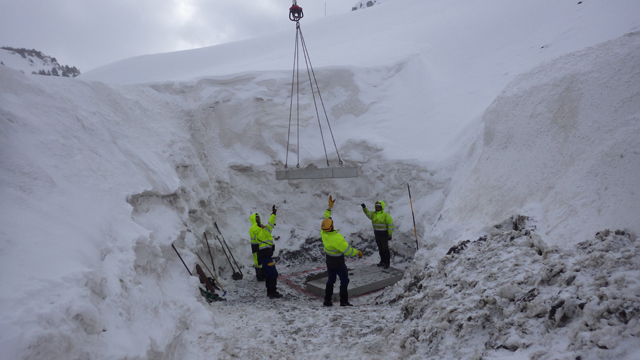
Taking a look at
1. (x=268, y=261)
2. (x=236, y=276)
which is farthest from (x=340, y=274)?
(x=236, y=276)

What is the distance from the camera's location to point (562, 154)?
4938 mm

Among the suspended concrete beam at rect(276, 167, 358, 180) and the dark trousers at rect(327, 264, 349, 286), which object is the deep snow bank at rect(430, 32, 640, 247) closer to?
the dark trousers at rect(327, 264, 349, 286)

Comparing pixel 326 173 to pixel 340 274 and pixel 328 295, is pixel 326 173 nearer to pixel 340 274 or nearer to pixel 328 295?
pixel 340 274

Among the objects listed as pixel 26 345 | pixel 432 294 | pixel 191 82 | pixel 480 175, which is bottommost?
pixel 432 294

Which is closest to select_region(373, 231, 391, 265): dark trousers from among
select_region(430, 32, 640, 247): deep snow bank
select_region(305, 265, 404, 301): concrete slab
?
select_region(305, 265, 404, 301): concrete slab

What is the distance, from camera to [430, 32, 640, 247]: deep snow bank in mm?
4078

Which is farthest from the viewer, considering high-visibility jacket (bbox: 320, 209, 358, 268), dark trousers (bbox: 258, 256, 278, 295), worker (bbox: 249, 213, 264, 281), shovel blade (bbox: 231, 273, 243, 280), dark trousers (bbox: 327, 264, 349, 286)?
shovel blade (bbox: 231, 273, 243, 280)

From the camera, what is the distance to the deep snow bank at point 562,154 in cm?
408

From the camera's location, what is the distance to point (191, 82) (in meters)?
9.80

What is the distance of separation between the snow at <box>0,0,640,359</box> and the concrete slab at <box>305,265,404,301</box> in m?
0.25

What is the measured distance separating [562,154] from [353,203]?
499cm

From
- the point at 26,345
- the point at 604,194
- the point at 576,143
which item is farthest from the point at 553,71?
the point at 26,345

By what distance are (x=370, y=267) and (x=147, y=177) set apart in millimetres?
4748

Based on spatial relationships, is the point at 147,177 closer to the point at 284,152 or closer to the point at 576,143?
the point at 284,152
